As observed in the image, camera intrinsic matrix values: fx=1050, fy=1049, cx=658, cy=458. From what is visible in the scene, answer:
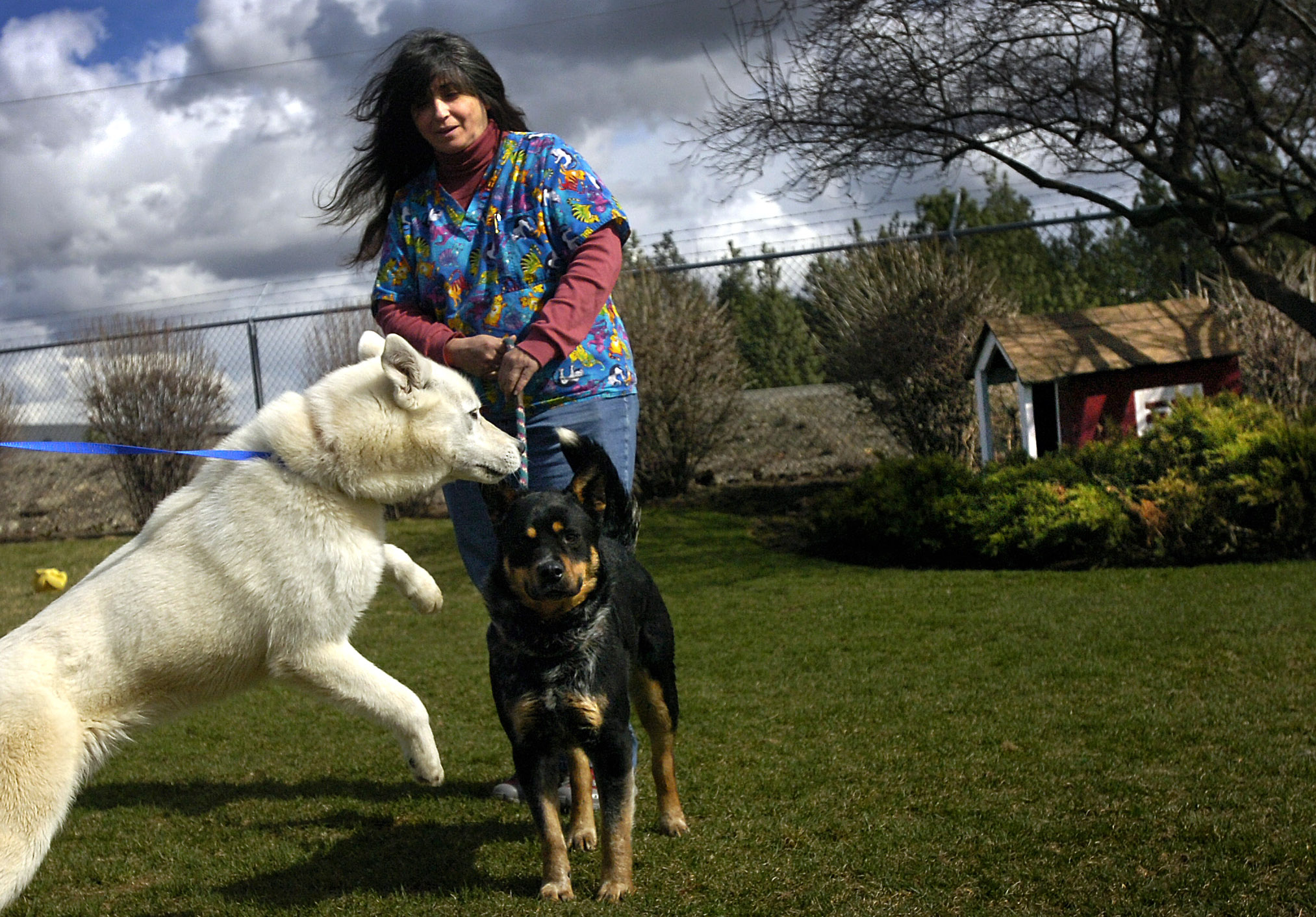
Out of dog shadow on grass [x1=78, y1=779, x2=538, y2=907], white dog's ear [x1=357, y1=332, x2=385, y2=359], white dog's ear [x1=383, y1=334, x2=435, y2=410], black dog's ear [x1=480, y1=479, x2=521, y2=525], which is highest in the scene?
white dog's ear [x1=357, y1=332, x2=385, y2=359]

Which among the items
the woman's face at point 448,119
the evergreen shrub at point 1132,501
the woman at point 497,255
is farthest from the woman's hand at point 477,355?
the evergreen shrub at point 1132,501

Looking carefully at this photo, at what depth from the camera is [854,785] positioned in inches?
169

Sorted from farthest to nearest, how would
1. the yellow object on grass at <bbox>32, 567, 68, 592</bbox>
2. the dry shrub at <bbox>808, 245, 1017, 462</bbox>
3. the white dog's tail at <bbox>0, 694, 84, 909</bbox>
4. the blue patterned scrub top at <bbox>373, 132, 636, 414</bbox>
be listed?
the dry shrub at <bbox>808, 245, 1017, 462</bbox> → the yellow object on grass at <bbox>32, 567, 68, 592</bbox> → the blue patterned scrub top at <bbox>373, 132, 636, 414</bbox> → the white dog's tail at <bbox>0, 694, 84, 909</bbox>

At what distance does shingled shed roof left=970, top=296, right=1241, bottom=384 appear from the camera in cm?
1034

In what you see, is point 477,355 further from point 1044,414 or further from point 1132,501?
point 1044,414

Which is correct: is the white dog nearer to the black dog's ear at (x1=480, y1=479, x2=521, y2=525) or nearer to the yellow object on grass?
the black dog's ear at (x1=480, y1=479, x2=521, y2=525)

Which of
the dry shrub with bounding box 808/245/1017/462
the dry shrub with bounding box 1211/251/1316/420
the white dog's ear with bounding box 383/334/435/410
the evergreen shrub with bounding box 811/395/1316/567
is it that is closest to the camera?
the white dog's ear with bounding box 383/334/435/410

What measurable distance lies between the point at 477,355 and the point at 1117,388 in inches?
339

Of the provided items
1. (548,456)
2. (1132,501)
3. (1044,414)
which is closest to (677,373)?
(1044,414)

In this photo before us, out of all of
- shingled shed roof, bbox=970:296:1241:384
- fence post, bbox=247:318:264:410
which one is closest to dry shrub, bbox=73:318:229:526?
fence post, bbox=247:318:264:410

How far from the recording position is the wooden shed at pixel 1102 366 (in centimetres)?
1038

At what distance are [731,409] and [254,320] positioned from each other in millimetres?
7054

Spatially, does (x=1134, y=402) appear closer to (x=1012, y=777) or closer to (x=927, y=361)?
(x=927, y=361)

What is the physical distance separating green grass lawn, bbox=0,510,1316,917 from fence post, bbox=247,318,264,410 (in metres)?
8.64
